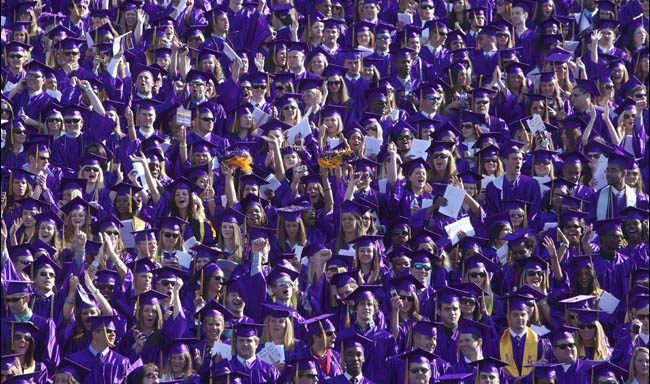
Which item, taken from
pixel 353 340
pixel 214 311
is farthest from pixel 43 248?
pixel 353 340

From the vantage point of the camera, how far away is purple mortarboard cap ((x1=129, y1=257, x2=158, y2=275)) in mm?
15586

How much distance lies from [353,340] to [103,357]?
1.60 m

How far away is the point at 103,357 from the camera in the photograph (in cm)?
1488

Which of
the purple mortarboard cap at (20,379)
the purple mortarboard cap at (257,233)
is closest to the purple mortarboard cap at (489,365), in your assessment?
the purple mortarboard cap at (257,233)

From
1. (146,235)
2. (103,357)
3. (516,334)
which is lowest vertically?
(103,357)

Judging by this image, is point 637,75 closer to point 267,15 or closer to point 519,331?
point 267,15

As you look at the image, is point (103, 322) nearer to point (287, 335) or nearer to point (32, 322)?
point (32, 322)

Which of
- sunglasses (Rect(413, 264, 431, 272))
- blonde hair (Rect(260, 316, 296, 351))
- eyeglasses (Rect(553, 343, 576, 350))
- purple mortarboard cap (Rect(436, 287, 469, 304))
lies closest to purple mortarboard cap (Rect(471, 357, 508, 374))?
eyeglasses (Rect(553, 343, 576, 350))

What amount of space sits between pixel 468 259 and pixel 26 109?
12.5 feet

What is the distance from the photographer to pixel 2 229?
1573cm

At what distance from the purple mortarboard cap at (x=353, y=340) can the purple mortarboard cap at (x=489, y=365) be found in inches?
28.6

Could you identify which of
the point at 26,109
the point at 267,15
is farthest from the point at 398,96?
the point at 26,109

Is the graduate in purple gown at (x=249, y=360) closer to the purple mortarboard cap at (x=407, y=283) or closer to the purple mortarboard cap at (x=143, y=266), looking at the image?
the purple mortarboard cap at (x=143, y=266)

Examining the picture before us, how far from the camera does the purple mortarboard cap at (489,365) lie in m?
14.9
